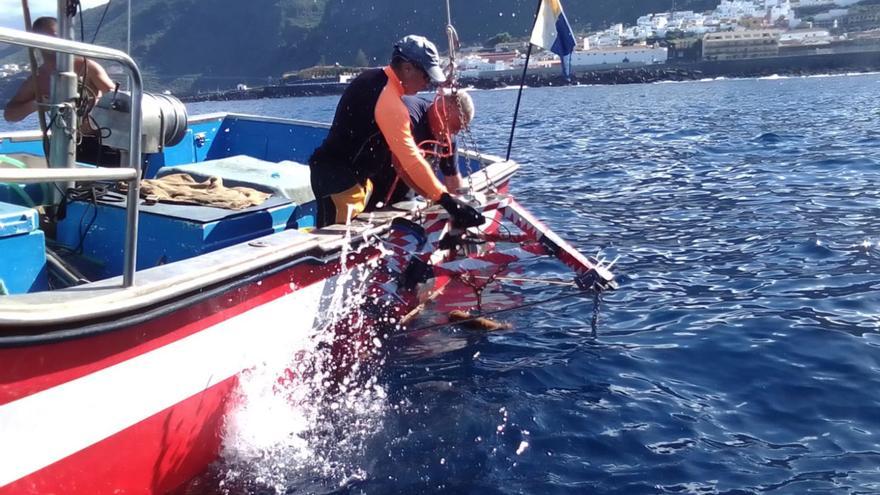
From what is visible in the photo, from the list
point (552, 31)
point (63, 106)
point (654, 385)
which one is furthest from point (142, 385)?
point (552, 31)

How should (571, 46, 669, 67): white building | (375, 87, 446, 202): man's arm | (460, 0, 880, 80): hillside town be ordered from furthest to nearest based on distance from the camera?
(571, 46, 669, 67): white building → (460, 0, 880, 80): hillside town → (375, 87, 446, 202): man's arm

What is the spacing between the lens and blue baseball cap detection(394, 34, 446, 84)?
5.59 m

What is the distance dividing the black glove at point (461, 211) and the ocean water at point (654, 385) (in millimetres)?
1112

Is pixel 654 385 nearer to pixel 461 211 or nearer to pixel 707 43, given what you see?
pixel 461 211

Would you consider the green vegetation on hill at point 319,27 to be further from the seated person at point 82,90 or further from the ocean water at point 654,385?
the seated person at point 82,90

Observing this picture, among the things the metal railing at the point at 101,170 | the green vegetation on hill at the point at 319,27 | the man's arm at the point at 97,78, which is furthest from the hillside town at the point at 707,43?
the metal railing at the point at 101,170

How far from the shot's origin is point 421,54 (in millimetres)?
5586

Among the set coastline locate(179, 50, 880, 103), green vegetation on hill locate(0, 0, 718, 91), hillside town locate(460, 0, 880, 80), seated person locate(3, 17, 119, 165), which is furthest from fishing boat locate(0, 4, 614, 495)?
green vegetation on hill locate(0, 0, 718, 91)

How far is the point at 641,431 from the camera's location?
4945 mm

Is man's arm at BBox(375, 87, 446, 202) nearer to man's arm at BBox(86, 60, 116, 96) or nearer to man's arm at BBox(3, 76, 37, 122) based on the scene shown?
man's arm at BBox(86, 60, 116, 96)

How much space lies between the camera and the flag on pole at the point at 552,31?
712 centimetres

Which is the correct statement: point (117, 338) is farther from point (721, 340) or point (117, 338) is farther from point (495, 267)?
point (721, 340)

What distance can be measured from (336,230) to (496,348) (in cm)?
179

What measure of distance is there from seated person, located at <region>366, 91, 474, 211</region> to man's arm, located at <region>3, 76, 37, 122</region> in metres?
2.51
